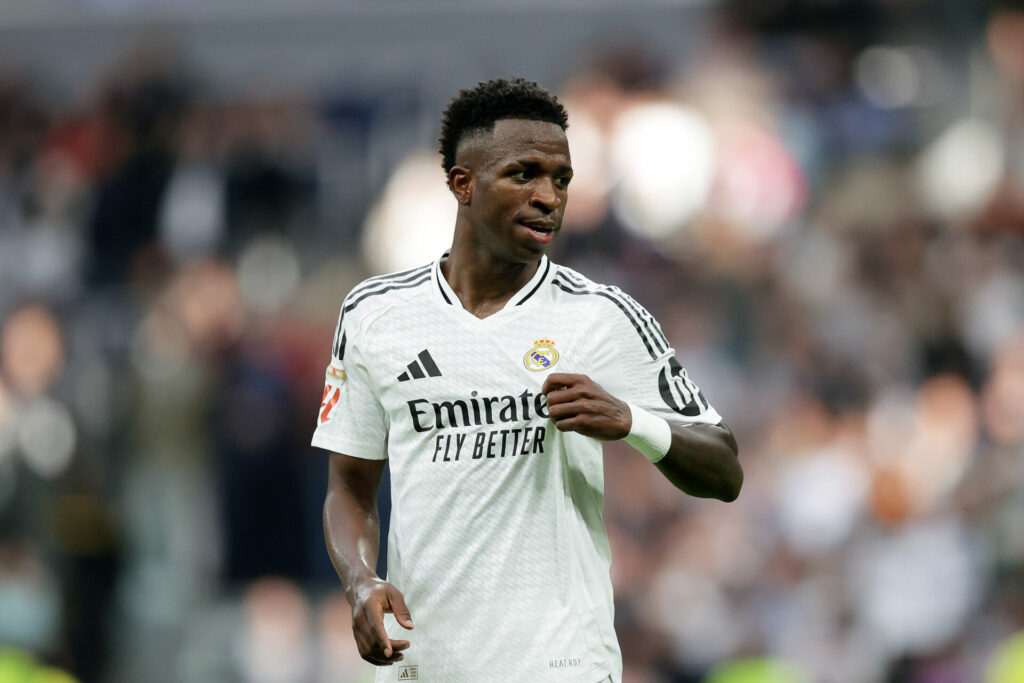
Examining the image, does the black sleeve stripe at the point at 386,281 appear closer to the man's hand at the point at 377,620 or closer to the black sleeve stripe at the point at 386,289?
the black sleeve stripe at the point at 386,289

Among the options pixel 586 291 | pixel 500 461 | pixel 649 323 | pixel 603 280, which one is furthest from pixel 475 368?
pixel 603 280

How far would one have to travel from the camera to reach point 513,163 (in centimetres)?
367

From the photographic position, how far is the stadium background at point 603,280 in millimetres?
8867

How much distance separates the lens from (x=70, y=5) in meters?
12.4

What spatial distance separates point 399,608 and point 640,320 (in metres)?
0.97

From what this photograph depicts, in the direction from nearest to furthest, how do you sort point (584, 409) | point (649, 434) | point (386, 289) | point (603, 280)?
point (584, 409)
point (649, 434)
point (386, 289)
point (603, 280)

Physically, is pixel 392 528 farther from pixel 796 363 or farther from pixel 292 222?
pixel 292 222

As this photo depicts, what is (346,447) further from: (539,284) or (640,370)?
(640,370)

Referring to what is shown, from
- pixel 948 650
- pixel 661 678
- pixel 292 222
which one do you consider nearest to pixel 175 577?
pixel 292 222

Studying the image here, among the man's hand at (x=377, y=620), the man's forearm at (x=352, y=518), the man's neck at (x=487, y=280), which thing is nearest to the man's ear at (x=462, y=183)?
the man's neck at (x=487, y=280)

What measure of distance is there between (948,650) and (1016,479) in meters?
1.13

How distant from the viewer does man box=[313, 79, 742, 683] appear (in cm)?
359

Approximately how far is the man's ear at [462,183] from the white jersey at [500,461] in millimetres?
255

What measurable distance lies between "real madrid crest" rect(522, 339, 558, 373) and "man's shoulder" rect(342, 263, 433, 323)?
1.26 ft
